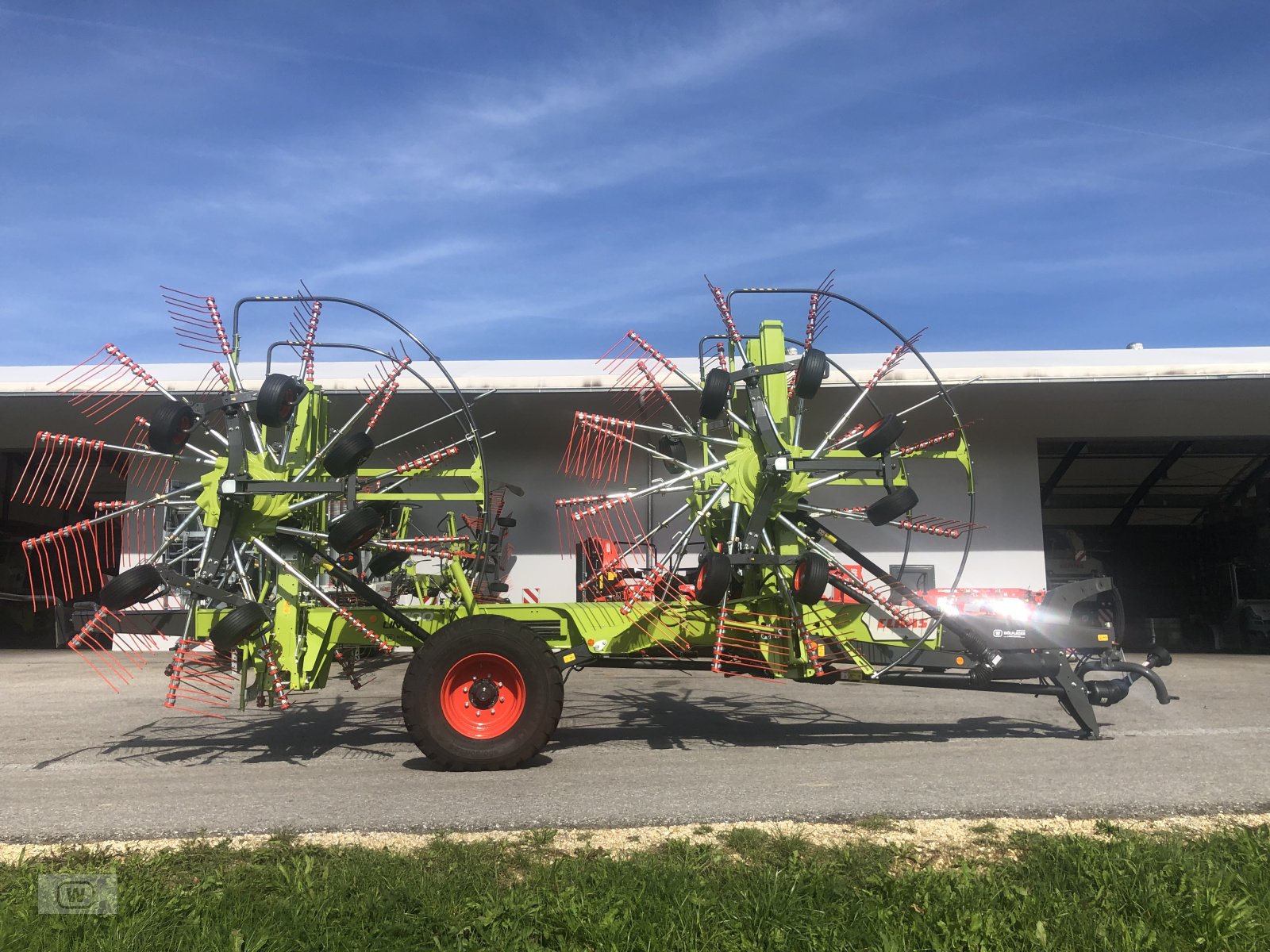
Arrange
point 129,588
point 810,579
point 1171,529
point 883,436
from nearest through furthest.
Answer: point 129,588 → point 810,579 → point 883,436 → point 1171,529

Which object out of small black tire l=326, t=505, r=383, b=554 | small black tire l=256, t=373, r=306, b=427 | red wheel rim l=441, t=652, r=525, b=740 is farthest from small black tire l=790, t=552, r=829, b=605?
small black tire l=256, t=373, r=306, b=427

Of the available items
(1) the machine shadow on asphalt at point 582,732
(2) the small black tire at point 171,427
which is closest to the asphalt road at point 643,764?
(1) the machine shadow on asphalt at point 582,732

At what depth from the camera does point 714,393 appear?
23.2 feet

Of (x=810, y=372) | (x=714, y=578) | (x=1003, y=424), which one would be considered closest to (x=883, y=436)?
(x=810, y=372)

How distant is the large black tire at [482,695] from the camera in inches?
263

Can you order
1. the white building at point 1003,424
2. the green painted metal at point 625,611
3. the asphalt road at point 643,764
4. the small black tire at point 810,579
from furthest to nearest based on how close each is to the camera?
1. the white building at point 1003,424
2. the green painted metal at point 625,611
3. the small black tire at point 810,579
4. the asphalt road at point 643,764

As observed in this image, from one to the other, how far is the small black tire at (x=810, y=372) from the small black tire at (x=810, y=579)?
1253mm

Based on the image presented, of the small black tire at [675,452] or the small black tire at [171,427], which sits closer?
the small black tire at [171,427]

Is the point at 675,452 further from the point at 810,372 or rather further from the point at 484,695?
the point at 484,695

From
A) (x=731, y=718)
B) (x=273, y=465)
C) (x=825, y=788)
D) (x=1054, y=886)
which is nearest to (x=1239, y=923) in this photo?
(x=1054, y=886)

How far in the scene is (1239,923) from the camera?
143 inches

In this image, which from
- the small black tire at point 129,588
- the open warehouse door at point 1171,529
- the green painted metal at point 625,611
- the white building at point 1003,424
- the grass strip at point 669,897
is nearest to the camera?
the grass strip at point 669,897

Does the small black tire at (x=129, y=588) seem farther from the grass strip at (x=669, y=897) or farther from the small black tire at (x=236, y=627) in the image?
the grass strip at (x=669, y=897)

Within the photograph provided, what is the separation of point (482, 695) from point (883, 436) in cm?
363
